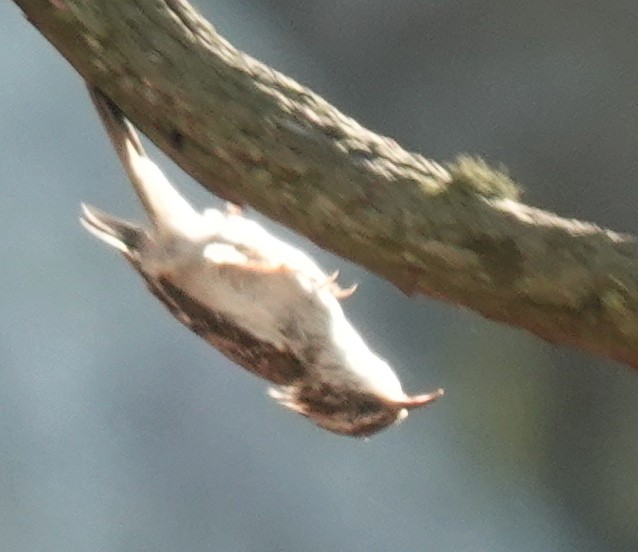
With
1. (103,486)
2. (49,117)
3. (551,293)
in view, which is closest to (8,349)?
(103,486)

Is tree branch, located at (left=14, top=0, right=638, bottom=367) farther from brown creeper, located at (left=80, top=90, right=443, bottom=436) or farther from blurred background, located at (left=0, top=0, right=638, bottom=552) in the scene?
blurred background, located at (left=0, top=0, right=638, bottom=552)

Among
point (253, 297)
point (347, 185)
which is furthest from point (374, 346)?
point (347, 185)

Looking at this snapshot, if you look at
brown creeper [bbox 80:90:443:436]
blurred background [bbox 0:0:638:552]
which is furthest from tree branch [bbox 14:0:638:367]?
blurred background [bbox 0:0:638:552]

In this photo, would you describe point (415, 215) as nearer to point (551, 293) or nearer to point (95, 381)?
point (551, 293)

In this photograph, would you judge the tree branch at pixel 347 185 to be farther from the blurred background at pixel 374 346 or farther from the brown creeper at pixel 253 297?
the blurred background at pixel 374 346

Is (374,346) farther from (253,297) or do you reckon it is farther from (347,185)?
(347,185)

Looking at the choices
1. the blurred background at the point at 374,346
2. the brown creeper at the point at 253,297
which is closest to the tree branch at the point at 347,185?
the brown creeper at the point at 253,297
